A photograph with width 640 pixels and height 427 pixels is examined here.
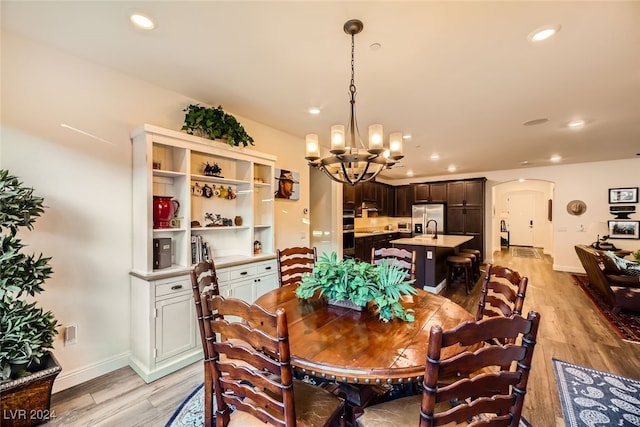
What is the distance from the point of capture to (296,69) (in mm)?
2432

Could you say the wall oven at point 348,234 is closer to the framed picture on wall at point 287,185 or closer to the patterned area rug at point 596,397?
the framed picture on wall at point 287,185

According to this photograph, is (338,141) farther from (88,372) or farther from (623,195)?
(623,195)

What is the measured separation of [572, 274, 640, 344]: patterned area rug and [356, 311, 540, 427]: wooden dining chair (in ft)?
11.7

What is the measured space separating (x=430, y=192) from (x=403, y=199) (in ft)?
2.87

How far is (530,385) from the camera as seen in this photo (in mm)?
2338

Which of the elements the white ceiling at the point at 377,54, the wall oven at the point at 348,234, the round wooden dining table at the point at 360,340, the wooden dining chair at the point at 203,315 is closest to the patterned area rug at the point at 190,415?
the wooden dining chair at the point at 203,315

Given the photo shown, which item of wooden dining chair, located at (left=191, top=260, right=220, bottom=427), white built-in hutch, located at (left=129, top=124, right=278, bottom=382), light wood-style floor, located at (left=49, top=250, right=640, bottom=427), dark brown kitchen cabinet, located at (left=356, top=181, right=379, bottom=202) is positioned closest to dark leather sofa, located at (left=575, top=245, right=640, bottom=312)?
light wood-style floor, located at (left=49, top=250, right=640, bottom=427)

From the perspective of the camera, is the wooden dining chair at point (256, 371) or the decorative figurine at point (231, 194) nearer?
the wooden dining chair at point (256, 371)

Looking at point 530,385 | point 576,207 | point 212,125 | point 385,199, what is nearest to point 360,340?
point 530,385

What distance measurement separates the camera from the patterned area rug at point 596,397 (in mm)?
1930

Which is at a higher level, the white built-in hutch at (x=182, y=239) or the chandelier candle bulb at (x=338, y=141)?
the chandelier candle bulb at (x=338, y=141)

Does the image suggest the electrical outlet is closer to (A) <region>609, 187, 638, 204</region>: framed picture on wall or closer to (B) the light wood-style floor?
(B) the light wood-style floor

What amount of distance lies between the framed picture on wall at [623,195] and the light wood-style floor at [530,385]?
4.15m

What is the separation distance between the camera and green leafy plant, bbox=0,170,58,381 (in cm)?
171
